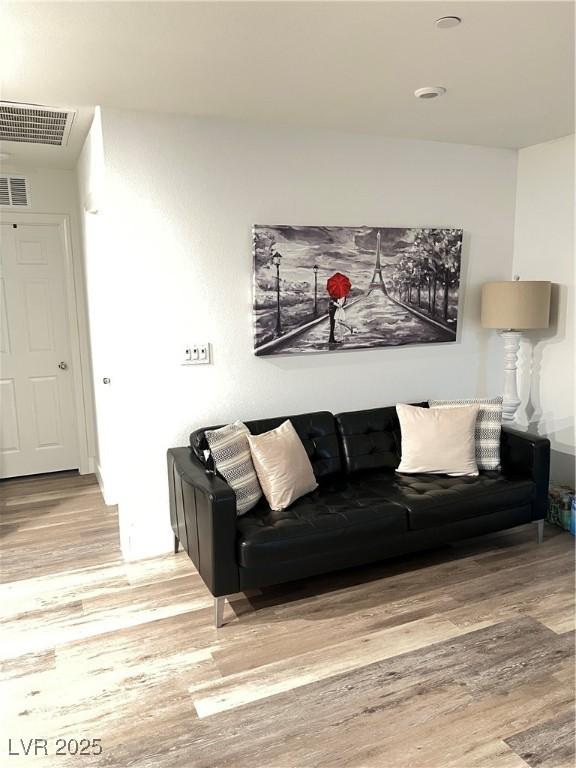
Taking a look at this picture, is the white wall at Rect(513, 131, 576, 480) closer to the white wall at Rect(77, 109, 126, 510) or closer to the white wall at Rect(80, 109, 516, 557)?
the white wall at Rect(80, 109, 516, 557)

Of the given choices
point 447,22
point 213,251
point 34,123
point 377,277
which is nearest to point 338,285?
point 377,277

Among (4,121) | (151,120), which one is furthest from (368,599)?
(4,121)

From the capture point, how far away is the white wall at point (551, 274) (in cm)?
383

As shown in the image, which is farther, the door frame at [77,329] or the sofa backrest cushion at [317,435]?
the door frame at [77,329]

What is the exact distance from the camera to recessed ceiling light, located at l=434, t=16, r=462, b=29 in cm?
203

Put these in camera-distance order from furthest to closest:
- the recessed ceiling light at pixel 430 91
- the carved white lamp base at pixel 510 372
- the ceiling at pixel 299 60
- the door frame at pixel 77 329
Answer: the door frame at pixel 77 329
the carved white lamp base at pixel 510 372
the recessed ceiling light at pixel 430 91
the ceiling at pixel 299 60

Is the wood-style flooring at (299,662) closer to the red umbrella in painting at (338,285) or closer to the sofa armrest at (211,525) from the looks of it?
the sofa armrest at (211,525)

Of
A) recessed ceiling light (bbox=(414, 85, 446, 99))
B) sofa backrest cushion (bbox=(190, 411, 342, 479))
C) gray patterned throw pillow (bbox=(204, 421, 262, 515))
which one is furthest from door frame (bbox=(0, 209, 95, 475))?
recessed ceiling light (bbox=(414, 85, 446, 99))

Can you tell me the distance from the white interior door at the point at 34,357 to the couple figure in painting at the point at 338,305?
241cm

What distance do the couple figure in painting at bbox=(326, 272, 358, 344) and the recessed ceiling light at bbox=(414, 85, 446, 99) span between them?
1153mm

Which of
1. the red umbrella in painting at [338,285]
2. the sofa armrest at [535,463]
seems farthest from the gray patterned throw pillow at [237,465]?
the sofa armrest at [535,463]

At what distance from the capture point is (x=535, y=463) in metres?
3.36

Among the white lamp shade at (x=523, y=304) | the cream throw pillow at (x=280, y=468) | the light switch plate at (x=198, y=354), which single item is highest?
the white lamp shade at (x=523, y=304)

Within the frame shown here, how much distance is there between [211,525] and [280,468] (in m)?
0.56
